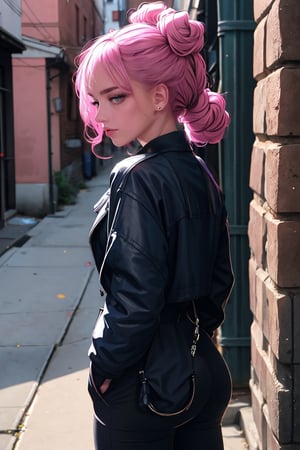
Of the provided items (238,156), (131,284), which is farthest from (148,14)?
(238,156)

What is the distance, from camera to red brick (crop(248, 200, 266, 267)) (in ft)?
8.80

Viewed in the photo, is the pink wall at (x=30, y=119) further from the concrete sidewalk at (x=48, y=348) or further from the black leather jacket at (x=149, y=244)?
the black leather jacket at (x=149, y=244)

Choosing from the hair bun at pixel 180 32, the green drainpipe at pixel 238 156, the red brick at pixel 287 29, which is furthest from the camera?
the green drainpipe at pixel 238 156

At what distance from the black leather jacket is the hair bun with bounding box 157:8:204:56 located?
23 centimetres

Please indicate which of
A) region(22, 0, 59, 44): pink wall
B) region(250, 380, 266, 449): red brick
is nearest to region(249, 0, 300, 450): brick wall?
region(250, 380, 266, 449): red brick

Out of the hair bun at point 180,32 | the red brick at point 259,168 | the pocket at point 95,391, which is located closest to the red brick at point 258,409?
the red brick at point 259,168

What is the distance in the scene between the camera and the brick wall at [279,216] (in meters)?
2.30

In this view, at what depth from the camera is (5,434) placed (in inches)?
145

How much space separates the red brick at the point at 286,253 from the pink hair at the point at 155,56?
65 cm

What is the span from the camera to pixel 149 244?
167 centimetres

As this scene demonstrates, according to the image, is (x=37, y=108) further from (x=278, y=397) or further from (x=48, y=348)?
(x=278, y=397)

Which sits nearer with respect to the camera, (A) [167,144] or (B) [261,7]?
(A) [167,144]

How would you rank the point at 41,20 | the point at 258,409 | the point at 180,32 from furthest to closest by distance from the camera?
the point at 41,20 → the point at 258,409 → the point at 180,32

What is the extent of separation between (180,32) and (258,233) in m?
1.21
